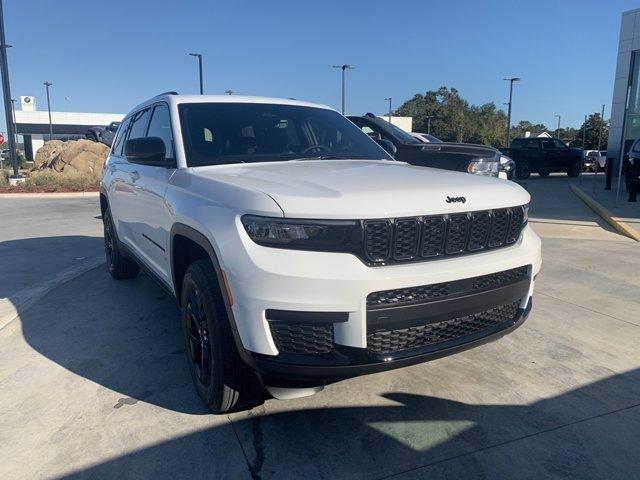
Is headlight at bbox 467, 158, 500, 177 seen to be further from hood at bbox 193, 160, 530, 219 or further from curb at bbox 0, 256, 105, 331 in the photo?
curb at bbox 0, 256, 105, 331

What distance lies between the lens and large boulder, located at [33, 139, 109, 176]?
814 inches

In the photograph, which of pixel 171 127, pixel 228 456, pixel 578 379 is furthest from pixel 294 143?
Answer: pixel 578 379

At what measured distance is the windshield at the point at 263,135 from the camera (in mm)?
3553

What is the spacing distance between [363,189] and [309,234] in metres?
0.40

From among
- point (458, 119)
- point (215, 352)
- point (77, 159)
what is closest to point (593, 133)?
point (458, 119)

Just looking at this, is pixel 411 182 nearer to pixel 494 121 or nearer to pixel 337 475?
pixel 337 475

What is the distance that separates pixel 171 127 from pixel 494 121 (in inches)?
3120

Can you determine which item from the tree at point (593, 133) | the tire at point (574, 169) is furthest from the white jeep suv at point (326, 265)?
the tree at point (593, 133)

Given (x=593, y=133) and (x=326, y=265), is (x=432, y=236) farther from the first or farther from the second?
(x=593, y=133)

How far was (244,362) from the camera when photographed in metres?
2.55

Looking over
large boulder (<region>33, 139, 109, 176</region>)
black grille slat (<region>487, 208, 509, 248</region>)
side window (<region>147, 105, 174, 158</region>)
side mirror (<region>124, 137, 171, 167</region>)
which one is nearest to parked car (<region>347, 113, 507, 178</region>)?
side window (<region>147, 105, 174, 158</region>)

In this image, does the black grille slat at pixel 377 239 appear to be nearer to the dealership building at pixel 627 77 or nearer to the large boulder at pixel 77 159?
the large boulder at pixel 77 159

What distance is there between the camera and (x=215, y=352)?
8.68 ft

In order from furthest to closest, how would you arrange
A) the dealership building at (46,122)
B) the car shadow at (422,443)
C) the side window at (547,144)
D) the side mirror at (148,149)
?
the dealership building at (46,122) → the side window at (547,144) → the side mirror at (148,149) → the car shadow at (422,443)
